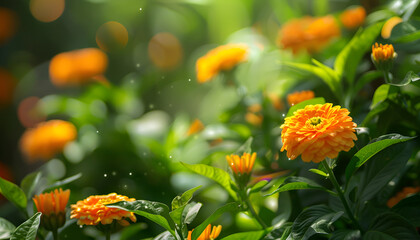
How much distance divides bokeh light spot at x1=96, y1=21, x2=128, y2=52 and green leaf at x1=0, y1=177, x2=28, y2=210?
115cm

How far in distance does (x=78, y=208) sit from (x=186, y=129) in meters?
0.59

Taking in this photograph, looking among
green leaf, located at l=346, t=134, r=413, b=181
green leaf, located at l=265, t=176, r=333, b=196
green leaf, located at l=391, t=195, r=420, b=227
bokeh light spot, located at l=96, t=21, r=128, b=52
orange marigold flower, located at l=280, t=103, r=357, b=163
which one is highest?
orange marigold flower, located at l=280, t=103, r=357, b=163

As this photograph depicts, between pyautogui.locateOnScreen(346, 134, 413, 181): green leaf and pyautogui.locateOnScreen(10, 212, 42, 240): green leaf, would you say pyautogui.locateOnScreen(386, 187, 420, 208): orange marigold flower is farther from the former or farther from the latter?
pyautogui.locateOnScreen(10, 212, 42, 240): green leaf

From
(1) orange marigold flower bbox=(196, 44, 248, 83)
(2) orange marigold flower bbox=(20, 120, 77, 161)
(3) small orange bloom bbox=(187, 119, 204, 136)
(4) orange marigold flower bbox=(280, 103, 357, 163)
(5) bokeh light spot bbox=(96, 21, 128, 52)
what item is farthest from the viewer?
(5) bokeh light spot bbox=(96, 21, 128, 52)

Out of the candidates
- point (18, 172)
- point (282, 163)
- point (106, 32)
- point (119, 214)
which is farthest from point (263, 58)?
point (18, 172)

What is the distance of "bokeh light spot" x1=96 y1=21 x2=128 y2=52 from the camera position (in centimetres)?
168

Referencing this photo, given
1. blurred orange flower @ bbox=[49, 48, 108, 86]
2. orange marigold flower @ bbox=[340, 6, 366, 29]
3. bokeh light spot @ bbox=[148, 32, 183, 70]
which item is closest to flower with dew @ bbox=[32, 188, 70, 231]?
orange marigold flower @ bbox=[340, 6, 366, 29]

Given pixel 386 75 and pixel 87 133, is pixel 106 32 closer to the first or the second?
pixel 87 133

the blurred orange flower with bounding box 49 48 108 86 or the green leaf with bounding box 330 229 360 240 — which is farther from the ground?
the green leaf with bounding box 330 229 360 240

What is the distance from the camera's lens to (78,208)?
48 cm

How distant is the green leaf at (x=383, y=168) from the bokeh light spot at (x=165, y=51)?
110cm

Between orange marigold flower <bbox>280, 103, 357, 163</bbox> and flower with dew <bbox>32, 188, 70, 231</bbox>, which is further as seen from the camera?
flower with dew <bbox>32, 188, 70, 231</bbox>

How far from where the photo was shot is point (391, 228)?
0.44 metres

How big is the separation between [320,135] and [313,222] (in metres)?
0.09
